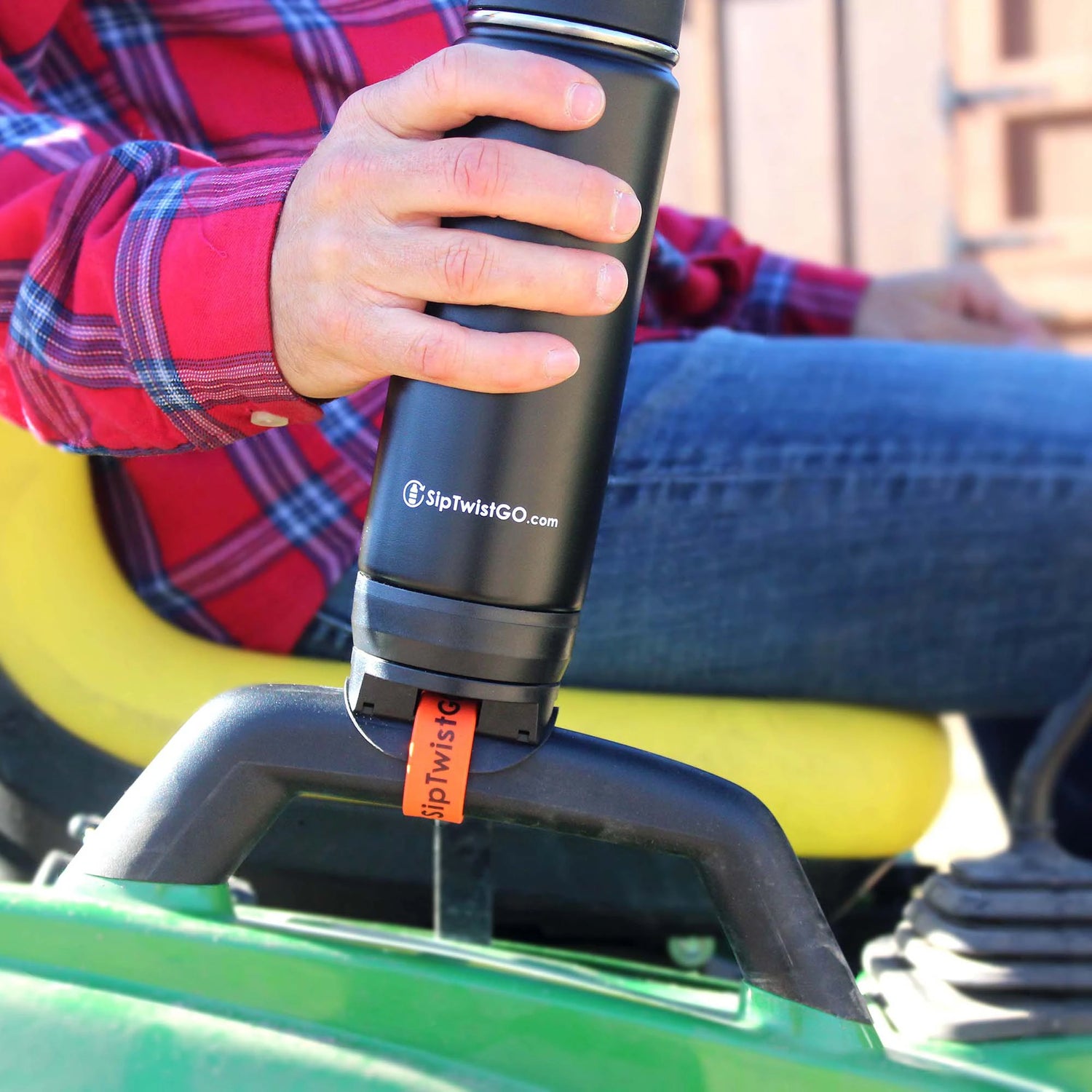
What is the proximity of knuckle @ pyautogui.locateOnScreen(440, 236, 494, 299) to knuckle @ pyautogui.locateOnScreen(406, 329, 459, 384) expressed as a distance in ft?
0.06

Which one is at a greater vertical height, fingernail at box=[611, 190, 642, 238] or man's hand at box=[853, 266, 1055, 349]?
fingernail at box=[611, 190, 642, 238]

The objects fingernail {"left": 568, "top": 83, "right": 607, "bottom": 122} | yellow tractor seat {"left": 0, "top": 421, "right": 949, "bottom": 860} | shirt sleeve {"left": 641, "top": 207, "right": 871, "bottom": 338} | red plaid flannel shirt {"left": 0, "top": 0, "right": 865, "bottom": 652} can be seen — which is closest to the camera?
fingernail {"left": 568, "top": 83, "right": 607, "bottom": 122}

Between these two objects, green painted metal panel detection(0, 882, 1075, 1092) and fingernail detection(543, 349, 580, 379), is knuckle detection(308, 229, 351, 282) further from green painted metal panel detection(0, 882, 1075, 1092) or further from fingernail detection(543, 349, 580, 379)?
green painted metal panel detection(0, 882, 1075, 1092)

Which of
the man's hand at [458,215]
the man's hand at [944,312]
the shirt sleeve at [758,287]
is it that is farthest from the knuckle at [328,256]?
the man's hand at [944,312]

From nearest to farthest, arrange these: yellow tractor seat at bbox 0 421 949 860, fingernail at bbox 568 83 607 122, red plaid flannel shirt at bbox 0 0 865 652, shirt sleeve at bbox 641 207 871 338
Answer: fingernail at bbox 568 83 607 122 → red plaid flannel shirt at bbox 0 0 865 652 → yellow tractor seat at bbox 0 421 949 860 → shirt sleeve at bbox 641 207 871 338

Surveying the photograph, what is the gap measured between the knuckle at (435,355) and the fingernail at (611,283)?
0.18ft

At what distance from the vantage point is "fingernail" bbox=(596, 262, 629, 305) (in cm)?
44

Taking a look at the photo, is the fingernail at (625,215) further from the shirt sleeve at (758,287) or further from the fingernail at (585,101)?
the shirt sleeve at (758,287)

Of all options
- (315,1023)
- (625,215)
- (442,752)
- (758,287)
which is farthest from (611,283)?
(758,287)

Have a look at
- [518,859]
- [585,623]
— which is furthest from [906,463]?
[518,859]

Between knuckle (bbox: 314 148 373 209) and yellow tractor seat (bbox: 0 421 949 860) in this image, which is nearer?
knuckle (bbox: 314 148 373 209)

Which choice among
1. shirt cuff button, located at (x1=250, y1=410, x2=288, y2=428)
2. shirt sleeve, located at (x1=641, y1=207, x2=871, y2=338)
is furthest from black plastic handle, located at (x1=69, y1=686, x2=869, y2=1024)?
shirt sleeve, located at (x1=641, y1=207, x2=871, y2=338)

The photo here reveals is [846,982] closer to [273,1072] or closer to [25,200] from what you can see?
[273,1072]

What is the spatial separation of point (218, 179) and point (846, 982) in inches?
17.0
